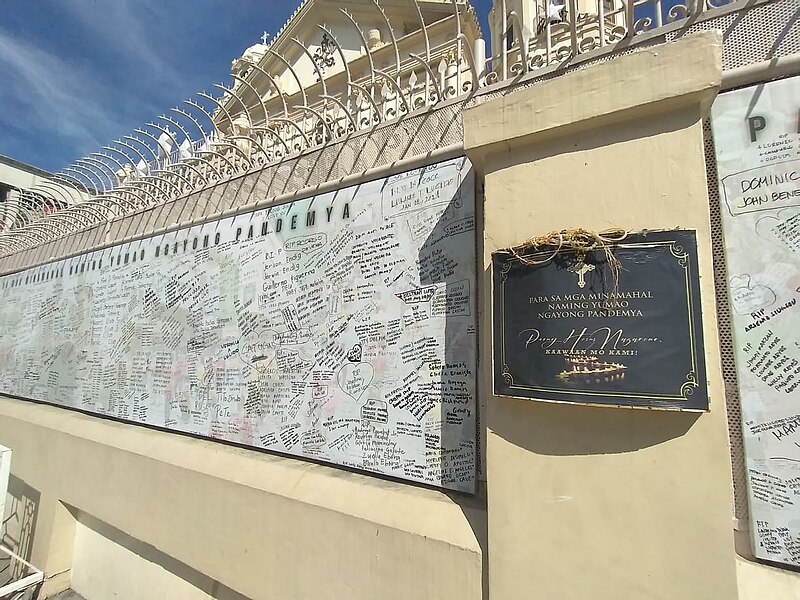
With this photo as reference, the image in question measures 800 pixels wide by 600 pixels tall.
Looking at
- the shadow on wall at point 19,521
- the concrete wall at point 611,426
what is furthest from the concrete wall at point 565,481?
the shadow on wall at point 19,521

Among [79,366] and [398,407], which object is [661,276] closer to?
[398,407]

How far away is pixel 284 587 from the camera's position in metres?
2.69

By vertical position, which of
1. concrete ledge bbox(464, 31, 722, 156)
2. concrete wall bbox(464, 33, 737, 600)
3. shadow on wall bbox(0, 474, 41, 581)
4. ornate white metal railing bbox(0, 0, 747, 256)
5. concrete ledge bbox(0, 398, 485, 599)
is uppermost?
ornate white metal railing bbox(0, 0, 747, 256)

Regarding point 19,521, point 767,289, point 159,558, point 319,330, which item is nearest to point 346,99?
point 319,330

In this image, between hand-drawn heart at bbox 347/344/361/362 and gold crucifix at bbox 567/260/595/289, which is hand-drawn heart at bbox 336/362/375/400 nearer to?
hand-drawn heart at bbox 347/344/361/362

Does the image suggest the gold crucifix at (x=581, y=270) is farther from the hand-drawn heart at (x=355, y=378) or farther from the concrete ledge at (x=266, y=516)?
the hand-drawn heart at (x=355, y=378)

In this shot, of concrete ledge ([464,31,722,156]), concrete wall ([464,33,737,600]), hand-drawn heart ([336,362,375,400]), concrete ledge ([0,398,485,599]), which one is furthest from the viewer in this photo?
hand-drawn heart ([336,362,375,400])

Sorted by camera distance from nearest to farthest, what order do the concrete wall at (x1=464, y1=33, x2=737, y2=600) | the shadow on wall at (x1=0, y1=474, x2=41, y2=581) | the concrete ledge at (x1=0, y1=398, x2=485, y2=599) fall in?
the concrete wall at (x1=464, y1=33, x2=737, y2=600), the concrete ledge at (x1=0, y1=398, x2=485, y2=599), the shadow on wall at (x1=0, y1=474, x2=41, y2=581)

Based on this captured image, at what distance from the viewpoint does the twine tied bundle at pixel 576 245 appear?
5.60 ft

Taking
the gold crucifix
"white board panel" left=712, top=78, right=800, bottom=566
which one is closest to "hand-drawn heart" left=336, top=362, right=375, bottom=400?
Answer: the gold crucifix

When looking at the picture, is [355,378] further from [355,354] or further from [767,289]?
[767,289]

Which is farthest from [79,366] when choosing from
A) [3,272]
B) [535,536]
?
[535,536]

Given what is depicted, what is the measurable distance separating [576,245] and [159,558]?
4480 millimetres

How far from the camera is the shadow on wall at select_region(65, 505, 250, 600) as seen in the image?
329cm
